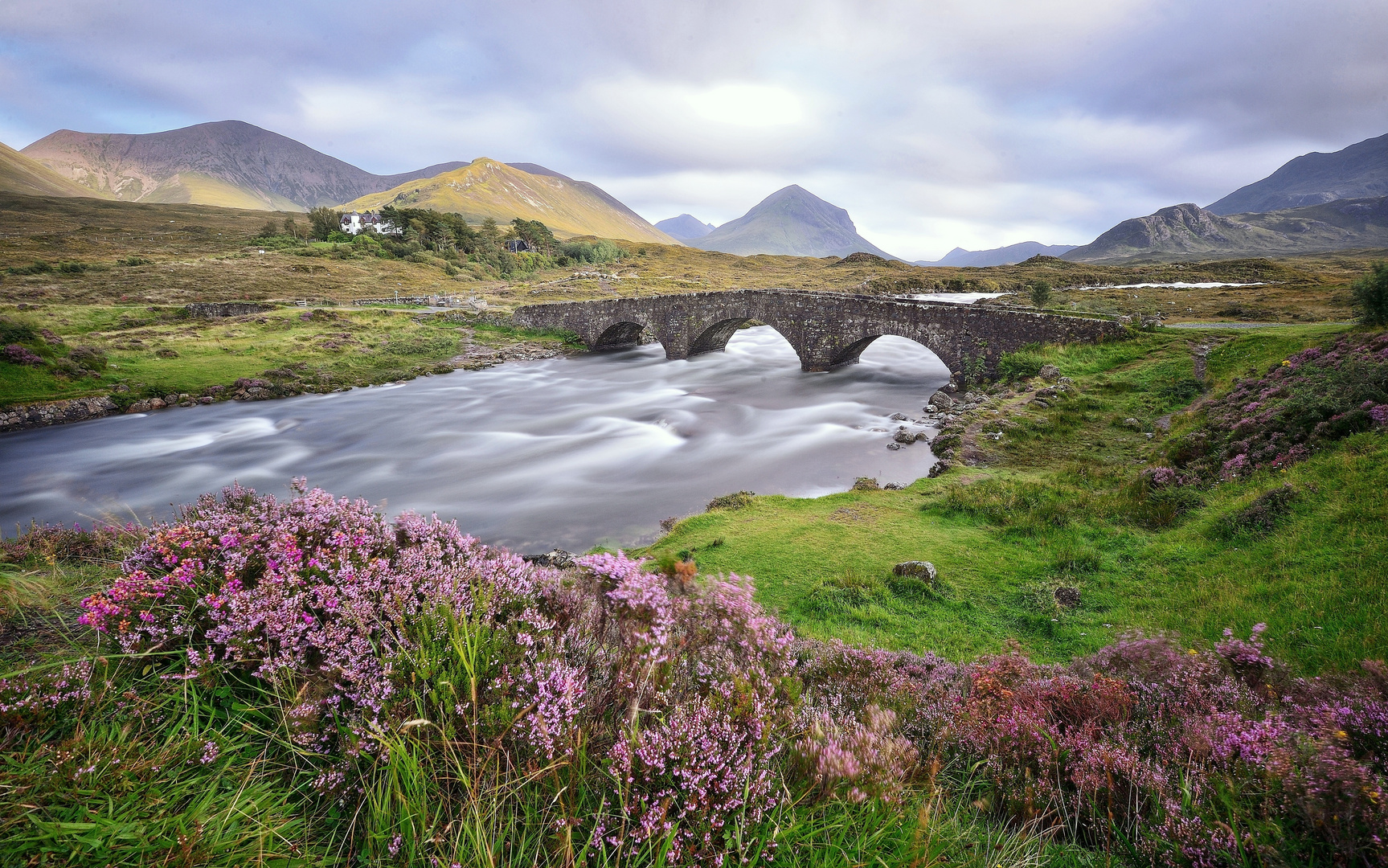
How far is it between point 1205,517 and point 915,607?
5.27 meters

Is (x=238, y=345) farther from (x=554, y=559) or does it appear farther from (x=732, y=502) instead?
(x=732, y=502)

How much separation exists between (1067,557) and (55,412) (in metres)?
35.9

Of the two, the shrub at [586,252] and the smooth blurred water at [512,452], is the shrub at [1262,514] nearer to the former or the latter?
the smooth blurred water at [512,452]

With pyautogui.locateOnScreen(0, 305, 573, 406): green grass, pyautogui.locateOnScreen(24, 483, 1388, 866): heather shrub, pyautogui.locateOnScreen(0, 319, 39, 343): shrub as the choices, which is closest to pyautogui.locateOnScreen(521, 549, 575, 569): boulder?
pyautogui.locateOnScreen(24, 483, 1388, 866): heather shrub

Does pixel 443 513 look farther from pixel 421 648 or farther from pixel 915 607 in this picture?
pixel 421 648

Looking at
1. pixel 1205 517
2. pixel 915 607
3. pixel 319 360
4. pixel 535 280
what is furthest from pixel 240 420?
pixel 535 280

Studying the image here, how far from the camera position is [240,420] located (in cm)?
2450

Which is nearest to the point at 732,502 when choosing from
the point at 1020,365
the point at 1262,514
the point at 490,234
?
the point at 1262,514

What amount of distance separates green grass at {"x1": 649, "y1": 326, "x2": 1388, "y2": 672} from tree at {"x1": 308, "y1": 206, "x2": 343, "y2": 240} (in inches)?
4428

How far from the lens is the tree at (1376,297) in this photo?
13.8 metres

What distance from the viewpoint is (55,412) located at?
2266cm

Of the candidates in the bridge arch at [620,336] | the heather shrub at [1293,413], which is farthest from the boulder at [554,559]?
the bridge arch at [620,336]

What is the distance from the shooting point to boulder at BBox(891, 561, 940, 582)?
8.98 metres

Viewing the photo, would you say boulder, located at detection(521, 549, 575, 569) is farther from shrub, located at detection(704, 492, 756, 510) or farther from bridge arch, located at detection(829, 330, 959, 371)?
bridge arch, located at detection(829, 330, 959, 371)
